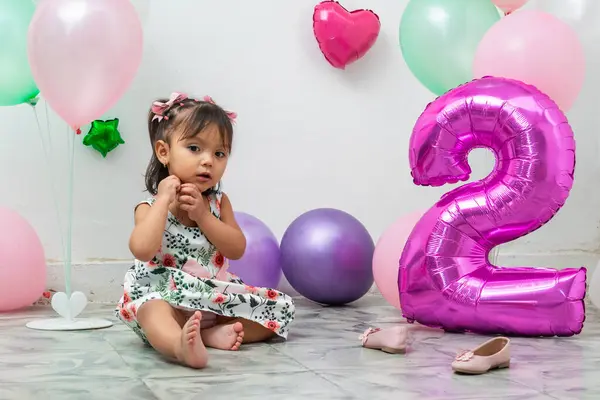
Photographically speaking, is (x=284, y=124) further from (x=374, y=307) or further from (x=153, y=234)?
(x=153, y=234)

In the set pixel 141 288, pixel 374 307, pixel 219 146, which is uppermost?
pixel 219 146

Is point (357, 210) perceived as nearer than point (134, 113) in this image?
No

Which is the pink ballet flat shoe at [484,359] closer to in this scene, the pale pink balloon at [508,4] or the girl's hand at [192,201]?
the girl's hand at [192,201]

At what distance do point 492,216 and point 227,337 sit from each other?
79 cm

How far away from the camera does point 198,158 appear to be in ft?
7.08

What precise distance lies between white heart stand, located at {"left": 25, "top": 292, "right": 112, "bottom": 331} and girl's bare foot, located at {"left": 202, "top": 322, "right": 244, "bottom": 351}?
0.47 meters

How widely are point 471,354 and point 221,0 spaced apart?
5.82ft

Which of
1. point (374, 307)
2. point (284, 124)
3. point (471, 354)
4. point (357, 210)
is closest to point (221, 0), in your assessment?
point (284, 124)

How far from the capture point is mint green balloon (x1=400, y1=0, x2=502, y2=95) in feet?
8.79

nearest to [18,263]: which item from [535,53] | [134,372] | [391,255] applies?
[134,372]

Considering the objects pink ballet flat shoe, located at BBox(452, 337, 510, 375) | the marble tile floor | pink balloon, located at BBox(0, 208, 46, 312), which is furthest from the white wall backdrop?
pink ballet flat shoe, located at BBox(452, 337, 510, 375)

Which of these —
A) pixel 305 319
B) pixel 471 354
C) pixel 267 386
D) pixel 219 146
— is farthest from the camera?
pixel 305 319

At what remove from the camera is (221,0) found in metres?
3.13

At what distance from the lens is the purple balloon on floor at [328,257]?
283 cm
